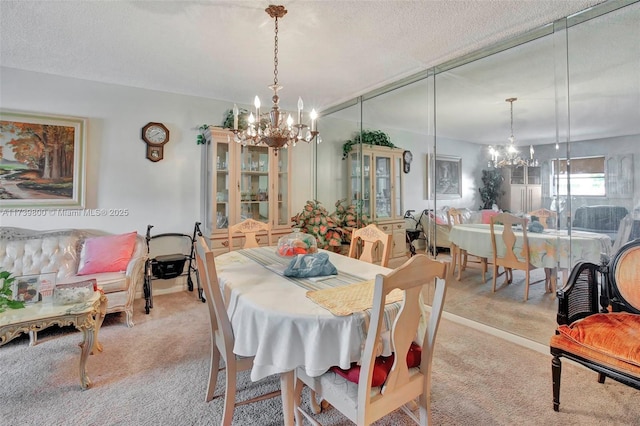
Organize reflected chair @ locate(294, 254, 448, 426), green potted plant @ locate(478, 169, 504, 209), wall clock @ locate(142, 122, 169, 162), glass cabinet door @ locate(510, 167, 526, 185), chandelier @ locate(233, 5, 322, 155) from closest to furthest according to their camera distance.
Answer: reflected chair @ locate(294, 254, 448, 426) → chandelier @ locate(233, 5, 322, 155) → glass cabinet door @ locate(510, 167, 526, 185) → green potted plant @ locate(478, 169, 504, 209) → wall clock @ locate(142, 122, 169, 162)

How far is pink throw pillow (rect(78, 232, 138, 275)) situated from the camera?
9.98 ft

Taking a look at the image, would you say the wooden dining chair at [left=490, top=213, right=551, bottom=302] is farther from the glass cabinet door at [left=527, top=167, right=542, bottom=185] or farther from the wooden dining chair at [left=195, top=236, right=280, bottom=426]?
the wooden dining chair at [left=195, top=236, right=280, bottom=426]

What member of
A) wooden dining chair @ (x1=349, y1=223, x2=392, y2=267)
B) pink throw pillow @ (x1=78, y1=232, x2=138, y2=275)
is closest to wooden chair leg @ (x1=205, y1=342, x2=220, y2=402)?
wooden dining chair @ (x1=349, y1=223, x2=392, y2=267)

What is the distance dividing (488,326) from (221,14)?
3.35 metres

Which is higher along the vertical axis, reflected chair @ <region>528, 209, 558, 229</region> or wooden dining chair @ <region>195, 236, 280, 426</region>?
reflected chair @ <region>528, 209, 558, 229</region>

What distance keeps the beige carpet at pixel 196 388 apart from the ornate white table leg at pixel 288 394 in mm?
314

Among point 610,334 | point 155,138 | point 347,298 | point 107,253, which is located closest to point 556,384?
point 610,334

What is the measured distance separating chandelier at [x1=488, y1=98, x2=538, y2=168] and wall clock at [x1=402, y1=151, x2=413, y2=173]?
3.16 feet

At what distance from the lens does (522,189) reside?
2.63 m

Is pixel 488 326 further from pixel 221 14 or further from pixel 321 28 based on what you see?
pixel 221 14

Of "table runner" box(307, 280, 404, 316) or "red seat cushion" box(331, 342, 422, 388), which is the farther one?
"table runner" box(307, 280, 404, 316)

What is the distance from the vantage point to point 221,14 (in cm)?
221

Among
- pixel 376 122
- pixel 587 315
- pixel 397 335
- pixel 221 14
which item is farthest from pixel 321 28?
pixel 587 315

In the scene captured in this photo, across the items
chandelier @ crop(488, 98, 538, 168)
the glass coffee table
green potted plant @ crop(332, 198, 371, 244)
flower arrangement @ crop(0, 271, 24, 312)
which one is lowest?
the glass coffee table
